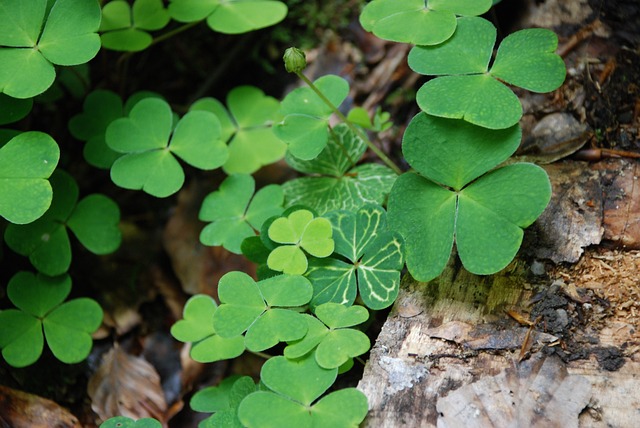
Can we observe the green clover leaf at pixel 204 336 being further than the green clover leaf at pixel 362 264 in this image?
Yes

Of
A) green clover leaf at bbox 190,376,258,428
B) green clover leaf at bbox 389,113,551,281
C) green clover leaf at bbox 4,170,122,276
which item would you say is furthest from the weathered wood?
green clover leaf at bbox 4,170,122,276

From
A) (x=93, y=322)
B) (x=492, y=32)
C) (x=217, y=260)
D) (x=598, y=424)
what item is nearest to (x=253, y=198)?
(x=217, y=260)

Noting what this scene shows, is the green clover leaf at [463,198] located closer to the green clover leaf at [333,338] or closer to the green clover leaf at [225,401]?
the green clover leaf at [333,338]

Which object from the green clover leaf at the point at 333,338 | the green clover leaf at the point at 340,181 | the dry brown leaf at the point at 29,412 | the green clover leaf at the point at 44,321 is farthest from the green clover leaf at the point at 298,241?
the dry brown leaf at the point at 29,412

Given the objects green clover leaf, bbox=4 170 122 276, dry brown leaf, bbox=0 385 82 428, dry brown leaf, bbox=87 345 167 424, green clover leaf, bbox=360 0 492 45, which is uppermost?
green clover leaf, bbox=360 0 492 45

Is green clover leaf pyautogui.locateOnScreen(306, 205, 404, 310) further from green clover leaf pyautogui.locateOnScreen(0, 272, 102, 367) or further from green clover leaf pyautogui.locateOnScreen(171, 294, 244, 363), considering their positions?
green clover leaf pyautogui.locateOnScreen(0, 272, 102, 367)

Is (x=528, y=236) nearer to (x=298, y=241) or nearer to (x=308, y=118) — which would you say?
(x=298, y=241)
